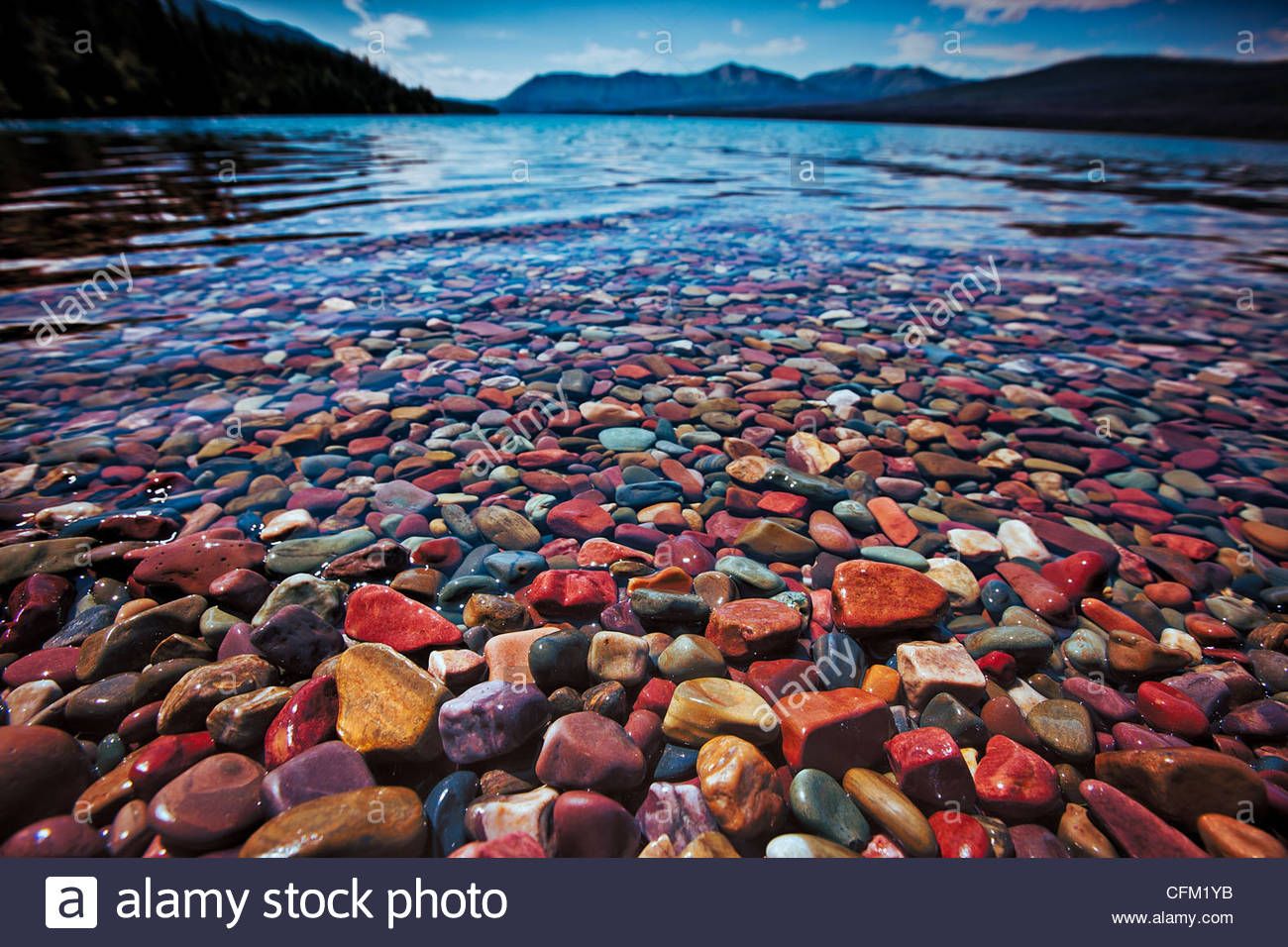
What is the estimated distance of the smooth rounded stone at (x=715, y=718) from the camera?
189 cm

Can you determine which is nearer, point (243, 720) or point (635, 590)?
point (243, 720)

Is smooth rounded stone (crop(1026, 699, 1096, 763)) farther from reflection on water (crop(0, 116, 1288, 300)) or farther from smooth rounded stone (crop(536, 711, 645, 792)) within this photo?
reflection on water (crop(0, 116, 1288, 300))

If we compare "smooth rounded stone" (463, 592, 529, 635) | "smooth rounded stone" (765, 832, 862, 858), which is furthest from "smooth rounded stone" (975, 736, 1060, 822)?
"smooth rounded stone" (463, 592, 529, 635)

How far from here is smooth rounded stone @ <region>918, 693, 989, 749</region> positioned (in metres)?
1.95

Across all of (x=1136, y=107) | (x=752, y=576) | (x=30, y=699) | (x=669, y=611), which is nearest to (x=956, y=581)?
(x=752, y=576)

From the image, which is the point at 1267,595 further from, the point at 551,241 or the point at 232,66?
the point at 232,66

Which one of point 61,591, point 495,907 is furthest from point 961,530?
point 61,591

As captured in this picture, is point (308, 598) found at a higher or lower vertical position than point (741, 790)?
higher

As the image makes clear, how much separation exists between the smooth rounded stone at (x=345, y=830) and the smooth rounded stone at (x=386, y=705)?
17cm

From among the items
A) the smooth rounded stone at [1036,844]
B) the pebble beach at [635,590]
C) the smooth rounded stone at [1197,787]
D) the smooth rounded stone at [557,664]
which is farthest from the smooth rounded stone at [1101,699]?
the smooth rounded stone at [557,664]

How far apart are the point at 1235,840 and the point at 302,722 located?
290cm

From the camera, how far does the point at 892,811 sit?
1699 millimetres

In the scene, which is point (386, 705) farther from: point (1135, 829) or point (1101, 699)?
point (1101, 699)

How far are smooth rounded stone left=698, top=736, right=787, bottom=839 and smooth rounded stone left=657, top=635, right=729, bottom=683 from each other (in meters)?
0.35
